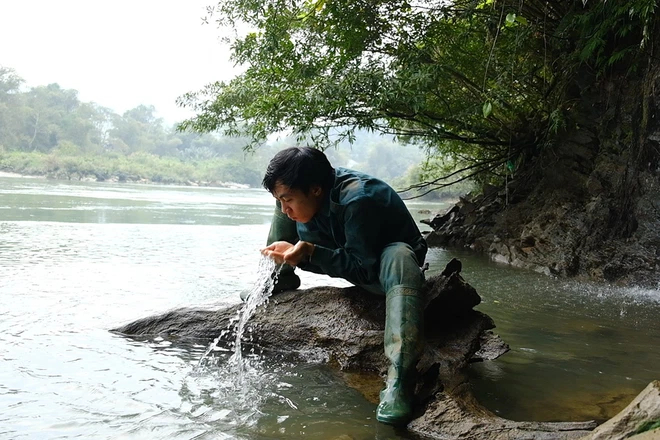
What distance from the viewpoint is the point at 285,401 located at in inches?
109

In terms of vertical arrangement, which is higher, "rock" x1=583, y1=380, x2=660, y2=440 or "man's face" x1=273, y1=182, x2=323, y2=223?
"man's face" x1=273, y1=182, x2=323, y2=223

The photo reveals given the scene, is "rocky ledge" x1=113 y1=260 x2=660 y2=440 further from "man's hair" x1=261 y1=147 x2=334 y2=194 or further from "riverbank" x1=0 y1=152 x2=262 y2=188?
"riverbank" x1=0 y1=152 x2=262 y2=188

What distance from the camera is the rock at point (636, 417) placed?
1.76 m

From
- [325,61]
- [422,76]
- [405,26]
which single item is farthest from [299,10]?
[422,76]

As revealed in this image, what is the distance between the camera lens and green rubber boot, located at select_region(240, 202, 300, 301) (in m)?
3.75

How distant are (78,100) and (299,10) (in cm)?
6989

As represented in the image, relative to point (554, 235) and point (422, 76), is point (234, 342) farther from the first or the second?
point (554, 235)

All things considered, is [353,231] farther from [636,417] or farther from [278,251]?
[636,417]

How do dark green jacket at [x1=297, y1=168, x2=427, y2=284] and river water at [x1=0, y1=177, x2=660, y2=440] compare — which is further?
dark green jacket at [x1=297, y1=168, x2=427, y2=284]

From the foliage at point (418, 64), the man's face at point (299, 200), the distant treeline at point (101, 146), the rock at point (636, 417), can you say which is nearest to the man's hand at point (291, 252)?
the man's face at point (299, 200)

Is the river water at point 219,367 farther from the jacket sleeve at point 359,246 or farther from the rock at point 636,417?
the rock at point 636,417

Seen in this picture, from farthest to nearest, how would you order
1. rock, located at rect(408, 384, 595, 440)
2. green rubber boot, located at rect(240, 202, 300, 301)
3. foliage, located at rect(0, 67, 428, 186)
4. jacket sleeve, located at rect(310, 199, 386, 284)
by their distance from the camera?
foliage, located at rect(0, 67, 428, 186), green rubber boot, located at rect(240, 202, 300, 301), jacket sleeve, located at rect(310, 199, 386, 284), rock, located at rect(408, 384, 595, 440)

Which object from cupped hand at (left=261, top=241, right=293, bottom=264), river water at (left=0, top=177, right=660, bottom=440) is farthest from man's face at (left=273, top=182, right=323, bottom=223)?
river water at (left=0, top=177, right=660, bottom=440)

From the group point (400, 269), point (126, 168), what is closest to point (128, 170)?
point (126, 168)
